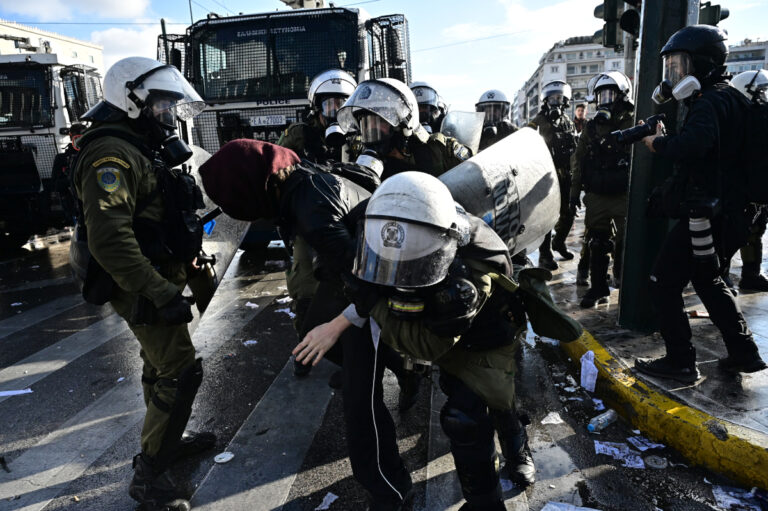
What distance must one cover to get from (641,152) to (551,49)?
103782 mm

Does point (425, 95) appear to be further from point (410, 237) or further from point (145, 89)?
point (410, 237)

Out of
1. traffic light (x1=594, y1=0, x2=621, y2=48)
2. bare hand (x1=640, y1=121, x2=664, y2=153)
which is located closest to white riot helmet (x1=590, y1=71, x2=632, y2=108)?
traffic light (x1=594, y1=0, x2=621, y2=48)

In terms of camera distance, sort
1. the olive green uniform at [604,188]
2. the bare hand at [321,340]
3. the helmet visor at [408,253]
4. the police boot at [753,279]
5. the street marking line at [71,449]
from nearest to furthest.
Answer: the helmet visor at [408,253], the bare hand at [321,340], the street marking line at [71,449], the olive green uniform at [604,188], the police boot at [753,279]

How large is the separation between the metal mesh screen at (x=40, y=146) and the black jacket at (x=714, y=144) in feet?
31.6

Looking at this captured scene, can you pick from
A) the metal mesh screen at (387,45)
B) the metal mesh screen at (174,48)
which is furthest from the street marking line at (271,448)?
the metal mesh screen at (174,48)

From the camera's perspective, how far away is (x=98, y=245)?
2.04 m

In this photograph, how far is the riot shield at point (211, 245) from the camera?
2750mm

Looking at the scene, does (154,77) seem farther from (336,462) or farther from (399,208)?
(336,462)

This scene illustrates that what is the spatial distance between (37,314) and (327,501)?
4774 millimetres

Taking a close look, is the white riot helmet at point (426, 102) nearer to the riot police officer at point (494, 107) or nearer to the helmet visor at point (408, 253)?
the riot police officer at point (494, 107)

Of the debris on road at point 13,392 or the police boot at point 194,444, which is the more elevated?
the police boot at point 194,444

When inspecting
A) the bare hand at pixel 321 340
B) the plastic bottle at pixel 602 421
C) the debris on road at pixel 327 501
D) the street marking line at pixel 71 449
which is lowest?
the street marking line at pixel 71 449

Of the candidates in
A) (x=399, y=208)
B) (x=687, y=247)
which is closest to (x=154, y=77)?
(x=399, y=208)

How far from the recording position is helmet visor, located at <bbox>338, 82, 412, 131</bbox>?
297 cm
